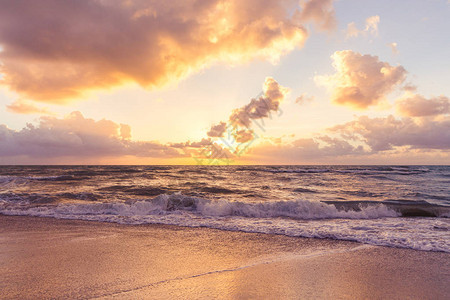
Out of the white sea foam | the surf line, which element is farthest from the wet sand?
the white sea foam

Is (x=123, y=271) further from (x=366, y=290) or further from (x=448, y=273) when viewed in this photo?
(x=448, y=273)

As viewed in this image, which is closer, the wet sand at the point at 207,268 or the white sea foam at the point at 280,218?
the wet sand at the point at 207,268

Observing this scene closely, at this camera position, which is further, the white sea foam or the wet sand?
the white sea foam

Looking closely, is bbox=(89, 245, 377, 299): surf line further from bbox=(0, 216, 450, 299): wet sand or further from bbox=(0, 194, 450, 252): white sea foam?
bbox=(0, 194, 450, 252): white sea foam

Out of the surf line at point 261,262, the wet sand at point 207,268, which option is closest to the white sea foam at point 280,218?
the wet sand at point 207,268

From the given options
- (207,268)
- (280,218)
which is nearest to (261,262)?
(207,268)

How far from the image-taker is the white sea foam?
7.77m

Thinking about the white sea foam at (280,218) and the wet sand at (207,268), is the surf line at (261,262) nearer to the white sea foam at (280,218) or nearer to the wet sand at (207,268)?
the wet sand at (207,268)

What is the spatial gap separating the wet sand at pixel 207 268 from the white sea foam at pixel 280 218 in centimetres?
99

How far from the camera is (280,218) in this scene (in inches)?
435

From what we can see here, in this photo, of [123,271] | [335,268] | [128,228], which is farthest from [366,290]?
[128,228]

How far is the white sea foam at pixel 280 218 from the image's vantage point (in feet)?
25.5

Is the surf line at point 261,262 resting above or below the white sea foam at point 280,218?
above

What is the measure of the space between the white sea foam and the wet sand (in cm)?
99
